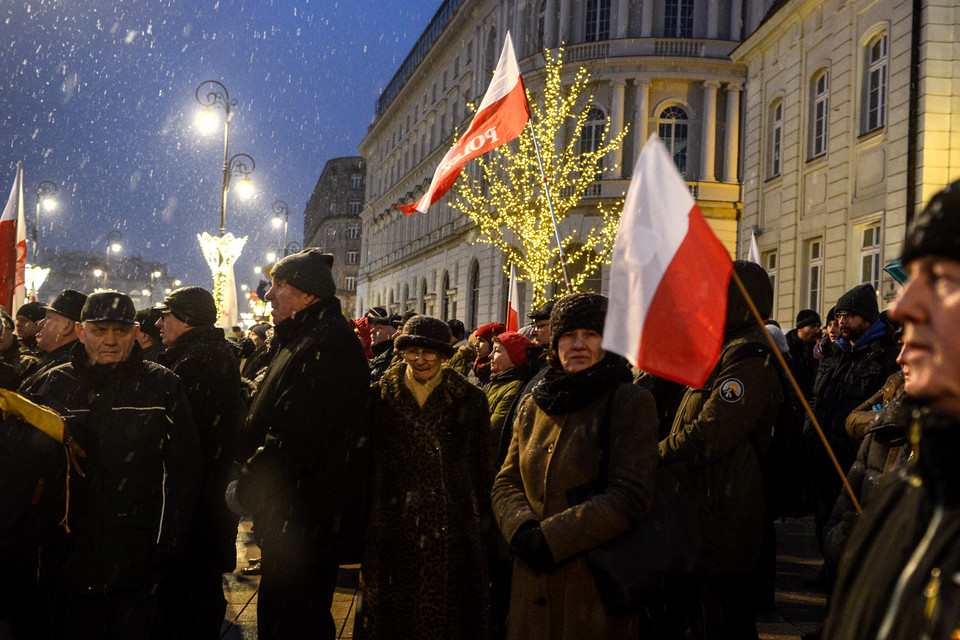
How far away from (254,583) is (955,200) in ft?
19.6

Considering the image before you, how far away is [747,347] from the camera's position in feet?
11.9

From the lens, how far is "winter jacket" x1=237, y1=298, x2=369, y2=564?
11.7 ft

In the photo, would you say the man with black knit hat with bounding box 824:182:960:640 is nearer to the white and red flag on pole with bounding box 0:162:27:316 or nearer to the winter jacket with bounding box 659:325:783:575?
the winter jacket with bounding box 659:325:783:575

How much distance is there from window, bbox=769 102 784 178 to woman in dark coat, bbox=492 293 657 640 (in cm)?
1726

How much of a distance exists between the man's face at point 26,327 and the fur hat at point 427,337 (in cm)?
510

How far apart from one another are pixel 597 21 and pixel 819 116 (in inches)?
534

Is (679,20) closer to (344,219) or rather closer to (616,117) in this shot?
(616,117)

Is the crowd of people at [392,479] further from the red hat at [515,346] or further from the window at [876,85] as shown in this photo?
the window at [876,85]

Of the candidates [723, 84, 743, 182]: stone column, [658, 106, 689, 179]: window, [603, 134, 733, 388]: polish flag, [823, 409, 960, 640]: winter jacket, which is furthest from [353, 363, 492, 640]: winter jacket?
[723, 84, 743, 182]: stone column

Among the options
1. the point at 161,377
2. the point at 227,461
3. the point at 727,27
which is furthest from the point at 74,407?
the point at 727,27

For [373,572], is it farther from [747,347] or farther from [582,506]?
[747,347]

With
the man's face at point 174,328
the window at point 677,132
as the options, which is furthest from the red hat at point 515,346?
the window at point 677,132

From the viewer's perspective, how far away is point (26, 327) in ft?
25.4

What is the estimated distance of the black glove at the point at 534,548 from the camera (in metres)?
2.99
